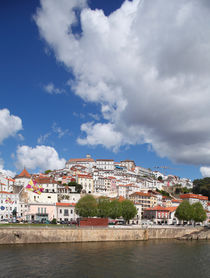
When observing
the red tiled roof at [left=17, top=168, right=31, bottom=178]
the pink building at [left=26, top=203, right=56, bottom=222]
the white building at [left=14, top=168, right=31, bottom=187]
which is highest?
the red tiled roof at [left=17, top=168, right=31, bottom=178]

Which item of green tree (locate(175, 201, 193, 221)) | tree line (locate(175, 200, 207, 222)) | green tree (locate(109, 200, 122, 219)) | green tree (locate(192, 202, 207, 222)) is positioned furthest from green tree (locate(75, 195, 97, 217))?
green tree (locate(192, 202, 207, 222))

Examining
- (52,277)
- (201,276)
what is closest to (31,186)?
(52,277)

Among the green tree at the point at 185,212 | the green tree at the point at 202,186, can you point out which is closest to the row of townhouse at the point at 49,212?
the green tree at the point at 185,212

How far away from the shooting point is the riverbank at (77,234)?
4841cm

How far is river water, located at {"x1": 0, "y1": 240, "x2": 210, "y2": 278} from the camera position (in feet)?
104

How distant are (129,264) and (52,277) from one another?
10938 mm

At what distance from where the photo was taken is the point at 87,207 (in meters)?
69.6

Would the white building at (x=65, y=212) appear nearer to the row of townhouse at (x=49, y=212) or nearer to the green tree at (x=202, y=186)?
the row of townhouse at (x=49, y=212)

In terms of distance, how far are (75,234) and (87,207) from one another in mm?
16035

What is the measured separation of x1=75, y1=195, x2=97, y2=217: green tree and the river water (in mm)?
18982

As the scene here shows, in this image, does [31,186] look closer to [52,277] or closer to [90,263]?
[90,263]

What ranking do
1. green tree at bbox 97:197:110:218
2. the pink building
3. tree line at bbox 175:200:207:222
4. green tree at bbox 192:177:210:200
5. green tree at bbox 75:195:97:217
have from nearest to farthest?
green tree at bbox 97:197:110:218
green tree at bbox 75:195:97:217
the pink building
tree line at bbox 175:200:207:222
green tree at bbox 192:177:210:200

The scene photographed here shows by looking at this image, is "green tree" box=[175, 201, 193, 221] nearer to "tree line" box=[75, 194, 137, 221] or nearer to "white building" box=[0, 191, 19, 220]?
"tree line" box=[75, 194, 137, 221]

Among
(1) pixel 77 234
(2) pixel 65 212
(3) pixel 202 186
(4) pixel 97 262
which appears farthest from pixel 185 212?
(3) pixel 202 186
